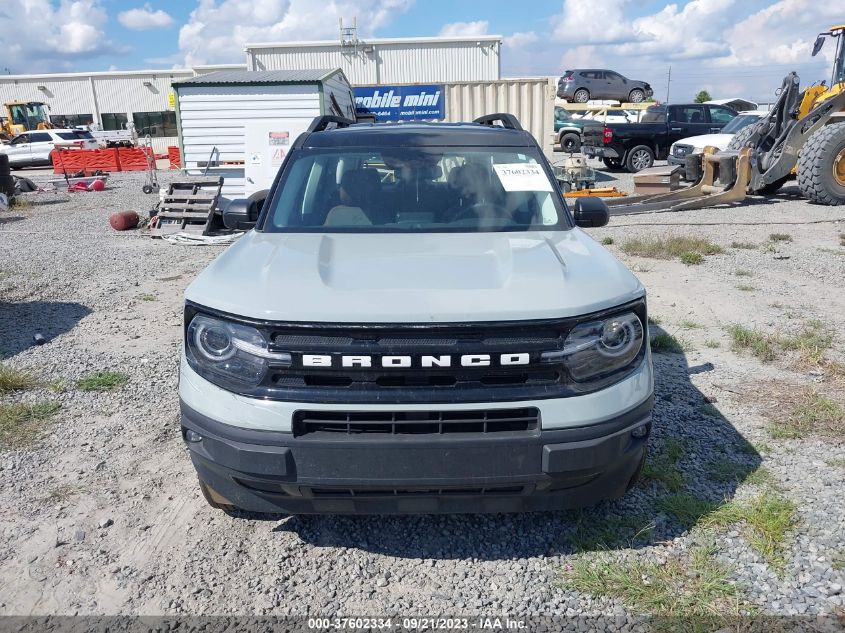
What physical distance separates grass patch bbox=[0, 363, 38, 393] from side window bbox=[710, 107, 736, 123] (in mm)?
19412

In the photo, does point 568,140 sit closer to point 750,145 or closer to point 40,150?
point 750,145

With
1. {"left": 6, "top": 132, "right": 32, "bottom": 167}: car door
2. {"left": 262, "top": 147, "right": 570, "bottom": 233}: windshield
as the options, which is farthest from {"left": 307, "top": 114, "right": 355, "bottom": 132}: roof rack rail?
{"left": 6, "top": 132, "right": 32, "bottom": 167}: car door

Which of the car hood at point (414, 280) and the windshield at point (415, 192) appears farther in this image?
the windshield at point (415, 192)

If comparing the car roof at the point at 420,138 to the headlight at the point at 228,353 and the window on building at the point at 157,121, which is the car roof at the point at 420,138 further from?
the window on building at the point at 157,121

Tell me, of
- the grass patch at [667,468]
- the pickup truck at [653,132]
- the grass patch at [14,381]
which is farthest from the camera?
the pickup truck at [653,132]

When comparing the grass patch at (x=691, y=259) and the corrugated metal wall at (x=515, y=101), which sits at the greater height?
the corrugated metal wall at (x=515, y=101)

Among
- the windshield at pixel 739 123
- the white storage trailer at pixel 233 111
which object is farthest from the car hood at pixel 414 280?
the windshield at pixel 739 123

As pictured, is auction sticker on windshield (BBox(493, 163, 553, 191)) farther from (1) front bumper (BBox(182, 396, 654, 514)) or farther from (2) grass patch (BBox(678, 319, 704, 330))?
(2) grass patch (BBox(678, 319, 704, 330))

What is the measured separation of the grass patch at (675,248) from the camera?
873cm

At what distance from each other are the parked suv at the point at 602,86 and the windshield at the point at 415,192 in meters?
30.6

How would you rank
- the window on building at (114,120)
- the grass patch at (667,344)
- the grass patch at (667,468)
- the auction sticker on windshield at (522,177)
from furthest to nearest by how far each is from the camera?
the window on building at (114,120), the grass patch at (667,344), the auction sticker on windshield at (522,177), the grass patch at (667,468)

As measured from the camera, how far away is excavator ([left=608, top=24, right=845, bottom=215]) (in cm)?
1151

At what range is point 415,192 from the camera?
12.1 ft

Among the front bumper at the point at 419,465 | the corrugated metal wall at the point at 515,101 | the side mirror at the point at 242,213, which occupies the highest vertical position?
the corrugated metal wall at the point at 515,101
